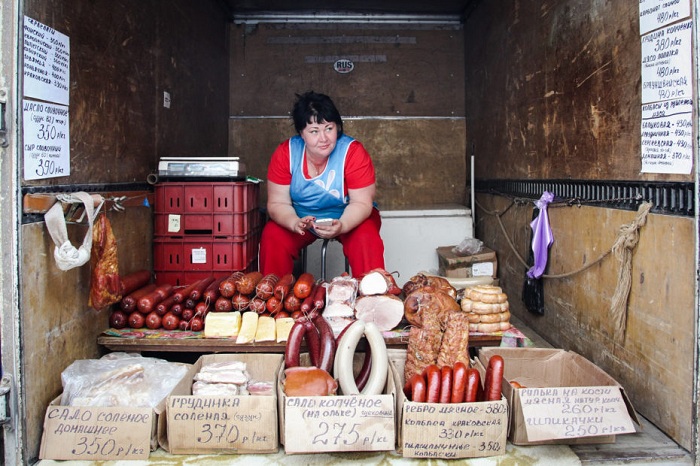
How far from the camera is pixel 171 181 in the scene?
13.3 ft

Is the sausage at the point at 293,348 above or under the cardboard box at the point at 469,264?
under

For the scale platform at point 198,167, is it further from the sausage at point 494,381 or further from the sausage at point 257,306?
the sausage at point 494,381

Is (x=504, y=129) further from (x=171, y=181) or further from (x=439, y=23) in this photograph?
(x=171, y=181)

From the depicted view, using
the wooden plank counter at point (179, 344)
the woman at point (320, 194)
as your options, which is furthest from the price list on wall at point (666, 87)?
the woman at point (320, 194)

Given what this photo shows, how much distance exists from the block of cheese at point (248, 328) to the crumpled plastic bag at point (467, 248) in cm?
250

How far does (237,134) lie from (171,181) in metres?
2.75

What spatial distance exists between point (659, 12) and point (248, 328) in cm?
257

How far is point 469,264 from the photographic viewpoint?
5.05 metres

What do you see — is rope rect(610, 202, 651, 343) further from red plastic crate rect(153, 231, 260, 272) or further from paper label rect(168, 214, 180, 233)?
paper label rect(168, 214, 180, 233)

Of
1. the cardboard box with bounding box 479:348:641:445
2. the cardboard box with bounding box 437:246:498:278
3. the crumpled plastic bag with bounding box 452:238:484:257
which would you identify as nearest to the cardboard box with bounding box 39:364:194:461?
the cardboard box with bounding box 479:348:641:445

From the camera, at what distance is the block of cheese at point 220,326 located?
3156mm

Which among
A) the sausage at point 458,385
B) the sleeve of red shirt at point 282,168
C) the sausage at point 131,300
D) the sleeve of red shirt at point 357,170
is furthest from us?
the sleeve of red shirt at point 282,168

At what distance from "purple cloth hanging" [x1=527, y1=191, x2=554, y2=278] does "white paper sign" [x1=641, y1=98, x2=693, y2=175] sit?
120cm

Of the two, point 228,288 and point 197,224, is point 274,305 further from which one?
point 197,224
